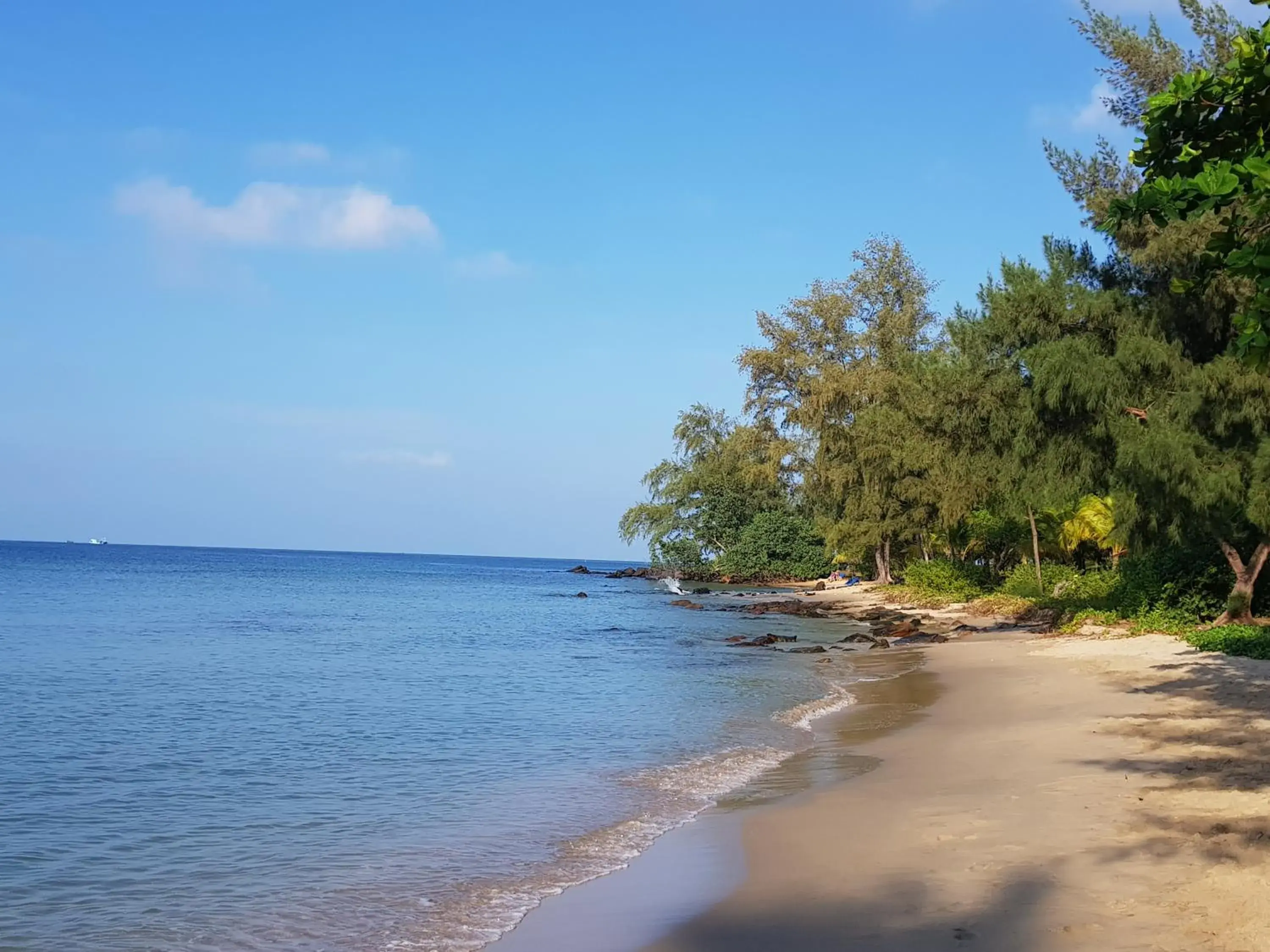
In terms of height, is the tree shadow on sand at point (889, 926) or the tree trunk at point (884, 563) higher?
the tree trunk at point (884, 563)

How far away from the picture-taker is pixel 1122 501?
1997 centimetres

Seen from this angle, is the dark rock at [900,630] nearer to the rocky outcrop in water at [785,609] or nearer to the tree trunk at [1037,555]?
the tree trunk at [1037,555]

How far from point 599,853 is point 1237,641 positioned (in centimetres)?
1414

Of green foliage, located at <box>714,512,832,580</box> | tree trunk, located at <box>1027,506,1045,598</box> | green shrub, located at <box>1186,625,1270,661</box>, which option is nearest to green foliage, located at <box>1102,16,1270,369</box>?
green shrub, located at <box>1186,625,1270,661</box>

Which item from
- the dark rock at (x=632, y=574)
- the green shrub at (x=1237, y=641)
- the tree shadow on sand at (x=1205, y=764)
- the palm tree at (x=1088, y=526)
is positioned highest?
the palm tree at (x=1088, y=526)

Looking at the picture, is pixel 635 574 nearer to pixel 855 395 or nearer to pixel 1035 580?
pixel 855 395

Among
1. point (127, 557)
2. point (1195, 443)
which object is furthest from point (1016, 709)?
point (127, 557)

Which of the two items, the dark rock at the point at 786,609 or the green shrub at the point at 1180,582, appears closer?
the green shrub at the point at 1180,582

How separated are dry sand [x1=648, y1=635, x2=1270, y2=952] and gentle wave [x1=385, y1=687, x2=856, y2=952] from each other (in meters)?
1.08

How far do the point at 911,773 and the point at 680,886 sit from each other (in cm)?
441

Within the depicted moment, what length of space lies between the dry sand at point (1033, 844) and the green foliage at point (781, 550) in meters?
65.4

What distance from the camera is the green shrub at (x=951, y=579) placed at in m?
43.8

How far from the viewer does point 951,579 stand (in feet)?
150

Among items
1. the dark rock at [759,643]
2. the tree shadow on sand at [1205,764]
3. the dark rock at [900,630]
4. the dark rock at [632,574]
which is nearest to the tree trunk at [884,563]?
the dark rock at [900,630]
